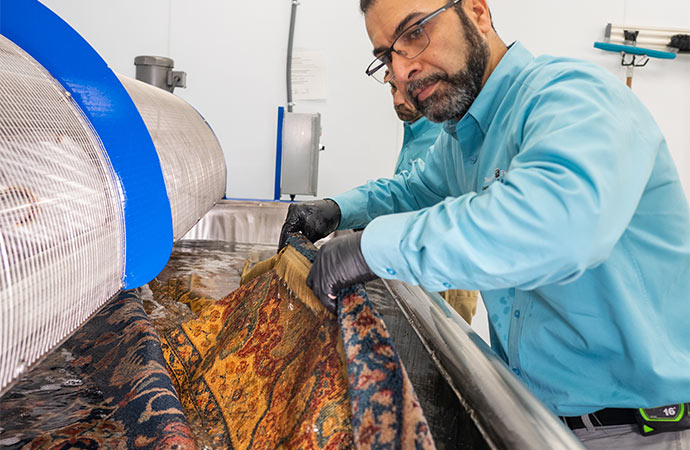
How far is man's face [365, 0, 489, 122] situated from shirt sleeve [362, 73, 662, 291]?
0.39 m

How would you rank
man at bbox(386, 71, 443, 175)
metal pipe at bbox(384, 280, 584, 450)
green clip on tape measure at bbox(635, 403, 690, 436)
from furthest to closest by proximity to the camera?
man at bbox(386, 71, 443, 175)
green clip on tape measure at bbox(635, 403, 690, 436)
metal pipe at bbox(384, 280, 584, 450)

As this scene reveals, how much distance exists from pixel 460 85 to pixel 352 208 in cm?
66

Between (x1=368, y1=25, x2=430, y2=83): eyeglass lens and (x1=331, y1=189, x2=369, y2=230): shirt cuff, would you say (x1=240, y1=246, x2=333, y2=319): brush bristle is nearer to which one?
(x1=331, y1=189, x2=369, y2=230): shirt cuff

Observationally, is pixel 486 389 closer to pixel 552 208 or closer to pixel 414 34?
pixel 552 208

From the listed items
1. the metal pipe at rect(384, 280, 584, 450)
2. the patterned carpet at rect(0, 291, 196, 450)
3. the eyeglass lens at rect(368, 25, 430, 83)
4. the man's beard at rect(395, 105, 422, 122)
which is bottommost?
the patterned carpet at rect(0, 291, 196, 450)

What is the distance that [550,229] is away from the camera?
77 centimetres

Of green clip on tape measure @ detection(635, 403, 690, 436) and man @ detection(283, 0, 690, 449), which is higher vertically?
man @ detection(283, 0, 690, 449)

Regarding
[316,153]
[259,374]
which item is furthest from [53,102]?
[316,153]

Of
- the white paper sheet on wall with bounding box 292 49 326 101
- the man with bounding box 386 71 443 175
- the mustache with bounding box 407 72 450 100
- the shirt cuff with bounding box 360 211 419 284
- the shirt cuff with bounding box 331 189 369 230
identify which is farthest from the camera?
the white paper sheet on wall with bounding box 292 49 326 101

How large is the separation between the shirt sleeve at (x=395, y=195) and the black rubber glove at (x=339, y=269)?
0.73 m

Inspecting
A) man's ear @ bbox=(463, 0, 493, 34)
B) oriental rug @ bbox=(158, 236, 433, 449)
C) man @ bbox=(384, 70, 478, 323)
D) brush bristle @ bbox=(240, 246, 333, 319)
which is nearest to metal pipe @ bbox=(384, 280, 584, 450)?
oriental rug @ bbox=(158, 236, 433, 449)

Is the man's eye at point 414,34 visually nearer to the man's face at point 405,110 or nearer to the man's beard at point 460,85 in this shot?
the man's beard at point 460,85

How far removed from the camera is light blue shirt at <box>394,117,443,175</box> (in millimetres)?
2752

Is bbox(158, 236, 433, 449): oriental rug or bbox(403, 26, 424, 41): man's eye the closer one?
bbox(158, 236, 433, 449): oriental rug
